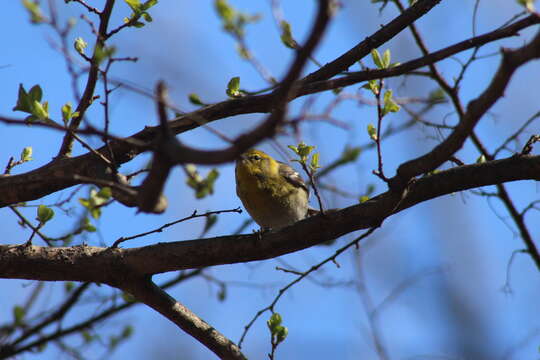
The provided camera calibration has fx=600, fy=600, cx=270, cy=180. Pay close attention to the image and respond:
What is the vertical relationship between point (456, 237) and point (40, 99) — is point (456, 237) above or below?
above

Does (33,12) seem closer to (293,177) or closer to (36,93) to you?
(36,93)

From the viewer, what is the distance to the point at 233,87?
365 cm

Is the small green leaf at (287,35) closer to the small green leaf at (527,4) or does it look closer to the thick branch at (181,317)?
the small green leaf at (527,4)

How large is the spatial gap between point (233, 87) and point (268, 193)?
2448 mm

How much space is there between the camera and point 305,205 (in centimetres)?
634

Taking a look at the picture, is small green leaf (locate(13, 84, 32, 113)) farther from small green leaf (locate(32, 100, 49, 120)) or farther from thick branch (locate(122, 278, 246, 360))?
thick branch (locate(122, 278, 246, 360))

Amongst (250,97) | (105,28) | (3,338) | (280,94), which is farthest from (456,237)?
(3,338)

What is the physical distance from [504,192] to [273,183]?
92.5 inches

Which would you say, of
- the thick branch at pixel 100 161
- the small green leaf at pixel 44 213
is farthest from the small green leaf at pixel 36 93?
the small green leaf at pixel 44 213

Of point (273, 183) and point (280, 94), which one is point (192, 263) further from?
point (273, 183)

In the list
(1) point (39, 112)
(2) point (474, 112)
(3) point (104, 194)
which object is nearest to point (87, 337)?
(3) point (104, 194)

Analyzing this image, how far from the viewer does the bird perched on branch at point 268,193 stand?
5996 mm

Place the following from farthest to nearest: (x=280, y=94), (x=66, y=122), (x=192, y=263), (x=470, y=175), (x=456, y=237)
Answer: (x=456, y=237)
(x=192, y=263)
(x=470, y=175)
(x=66, y=122)
(x=280, y=94)

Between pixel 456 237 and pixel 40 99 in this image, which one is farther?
pixel 456 237
